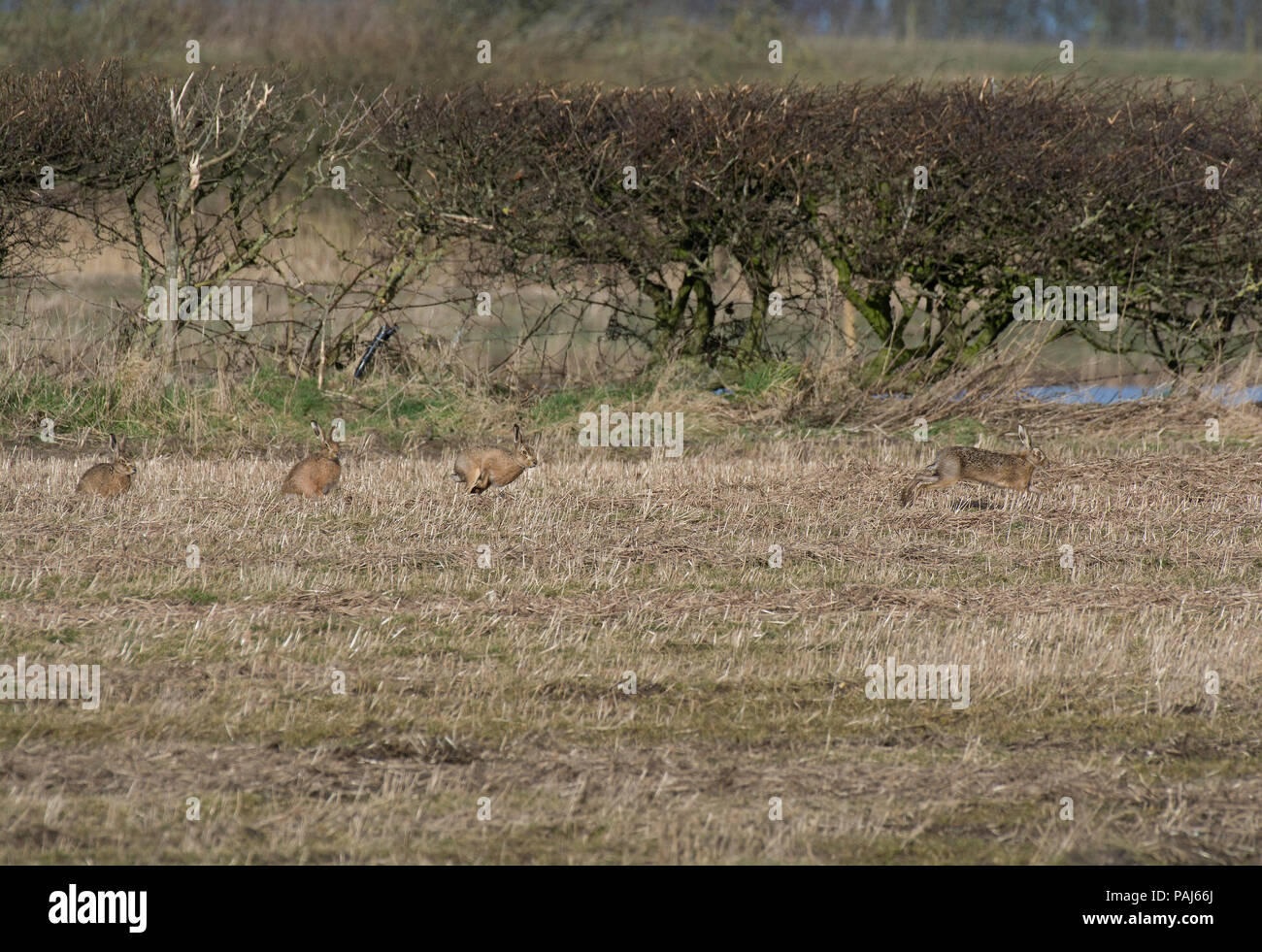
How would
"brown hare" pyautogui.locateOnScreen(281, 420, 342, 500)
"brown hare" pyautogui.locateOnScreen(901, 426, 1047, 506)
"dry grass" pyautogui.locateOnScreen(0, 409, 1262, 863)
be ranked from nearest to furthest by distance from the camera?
"dry grass" pyautogui.locateOnScreen(0, 409, 1262, 863), "brown hare" pyautogui.locateOnScreen(281, 420, 342, 500), "brown hare" pyautogui.locateOnScreen(901, 426, 1047, 506)

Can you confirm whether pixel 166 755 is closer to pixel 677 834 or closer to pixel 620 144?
pixel 677 834

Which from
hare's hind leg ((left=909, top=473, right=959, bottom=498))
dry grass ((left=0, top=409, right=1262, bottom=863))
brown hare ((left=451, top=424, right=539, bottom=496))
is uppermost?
brown hare ((left=451, top=424, right=539, bottom=496))

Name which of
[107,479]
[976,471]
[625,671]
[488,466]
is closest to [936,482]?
[976,471]

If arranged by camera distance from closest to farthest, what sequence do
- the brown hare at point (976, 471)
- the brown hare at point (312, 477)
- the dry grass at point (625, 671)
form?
the dry grass at point (625, 671) < the brown hare at point (312, 477) < the brown hare at point (976, 471)

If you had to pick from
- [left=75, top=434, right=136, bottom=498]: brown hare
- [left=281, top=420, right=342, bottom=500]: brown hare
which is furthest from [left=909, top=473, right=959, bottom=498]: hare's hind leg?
[left=75, top=434, right=136, bottom=498]: brown hare

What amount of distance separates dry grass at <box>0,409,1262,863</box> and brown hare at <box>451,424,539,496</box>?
0.20 metres

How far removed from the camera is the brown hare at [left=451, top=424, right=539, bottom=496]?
1127 cm

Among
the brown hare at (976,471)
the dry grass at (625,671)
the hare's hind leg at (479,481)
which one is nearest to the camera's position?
the dry grass at (625,671)

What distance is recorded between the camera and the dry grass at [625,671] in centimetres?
508

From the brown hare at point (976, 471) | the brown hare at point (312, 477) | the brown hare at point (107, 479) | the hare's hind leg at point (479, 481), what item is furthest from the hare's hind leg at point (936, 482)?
the brown hare at point (107, 479)

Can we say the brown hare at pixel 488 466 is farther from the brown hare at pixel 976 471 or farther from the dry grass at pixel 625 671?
the brown hare at pixel 976 471

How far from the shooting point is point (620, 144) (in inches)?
590

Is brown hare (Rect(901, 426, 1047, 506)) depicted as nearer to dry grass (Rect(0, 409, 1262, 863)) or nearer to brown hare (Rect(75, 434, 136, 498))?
dry grass (Rect(0, 409, 1262, 863))

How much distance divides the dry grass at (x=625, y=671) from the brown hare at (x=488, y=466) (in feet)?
0.65
